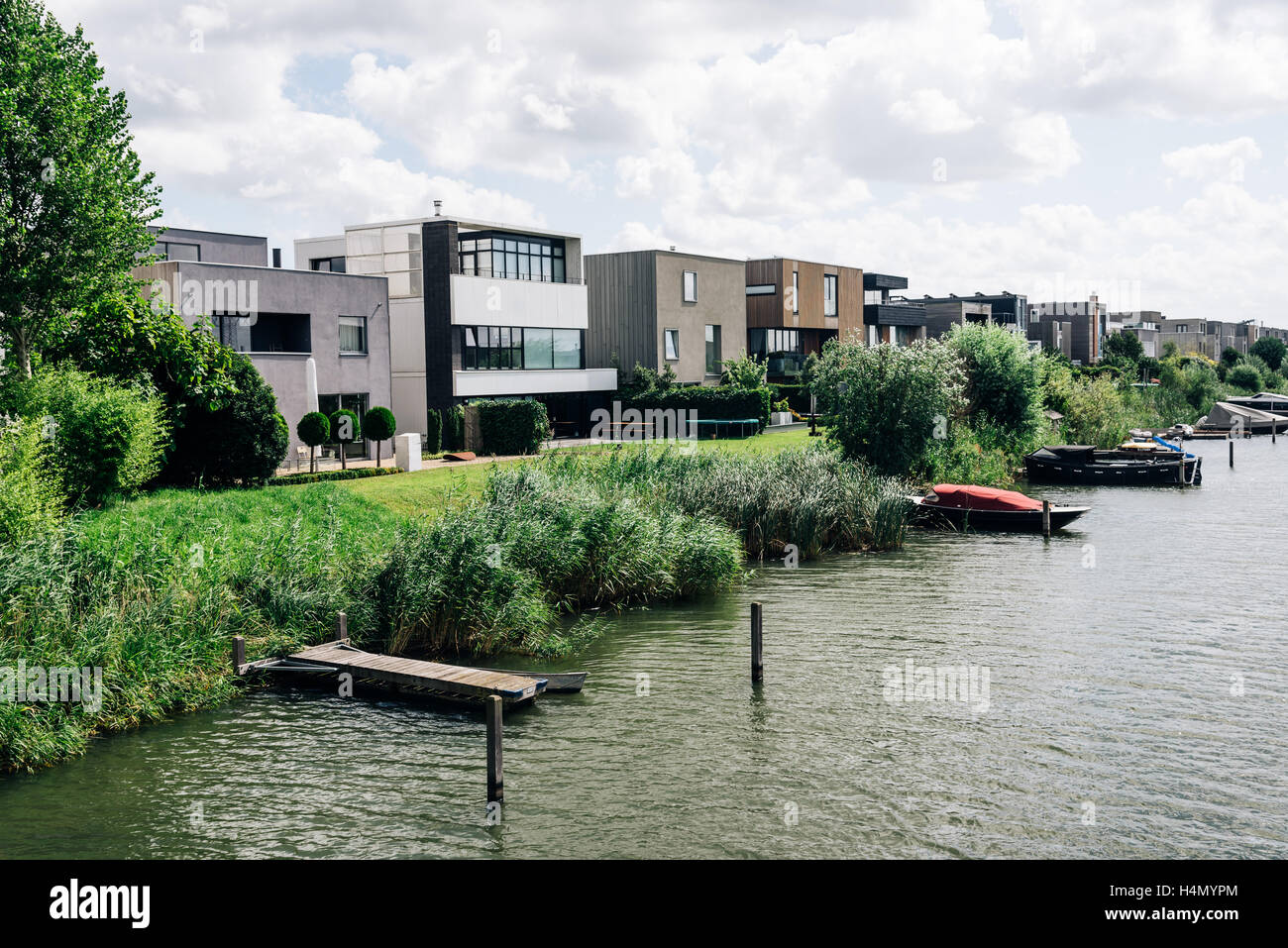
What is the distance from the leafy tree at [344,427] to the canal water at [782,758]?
57.2 feet

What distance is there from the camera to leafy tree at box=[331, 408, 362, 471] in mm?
34031

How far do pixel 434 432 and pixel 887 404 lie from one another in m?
15.9

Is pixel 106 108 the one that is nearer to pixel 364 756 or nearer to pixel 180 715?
pixel 180 715

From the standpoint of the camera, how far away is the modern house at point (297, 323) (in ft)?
103

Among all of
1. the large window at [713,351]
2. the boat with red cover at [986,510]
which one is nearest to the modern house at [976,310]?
the large window at [713,351]

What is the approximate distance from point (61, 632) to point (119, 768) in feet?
8.31

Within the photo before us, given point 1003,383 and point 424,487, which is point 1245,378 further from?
point 424,487

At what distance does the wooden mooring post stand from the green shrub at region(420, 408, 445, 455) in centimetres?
2866

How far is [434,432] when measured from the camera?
39219mm

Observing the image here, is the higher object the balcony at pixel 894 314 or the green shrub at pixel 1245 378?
the balcony at pixel 894 314

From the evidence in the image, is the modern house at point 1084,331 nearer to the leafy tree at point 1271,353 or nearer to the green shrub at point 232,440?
the leafy tree at point 1271,353

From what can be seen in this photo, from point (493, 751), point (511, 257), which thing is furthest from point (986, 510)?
point (511, 257)

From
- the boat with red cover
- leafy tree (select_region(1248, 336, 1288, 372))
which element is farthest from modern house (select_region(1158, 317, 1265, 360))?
the boat with red cover
